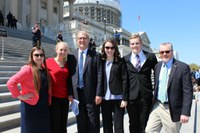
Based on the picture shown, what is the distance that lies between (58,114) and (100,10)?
338 feet

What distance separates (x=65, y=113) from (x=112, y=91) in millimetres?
929

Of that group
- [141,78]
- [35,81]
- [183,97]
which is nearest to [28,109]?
[35,81]

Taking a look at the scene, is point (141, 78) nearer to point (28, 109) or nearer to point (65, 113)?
point (65, 113)

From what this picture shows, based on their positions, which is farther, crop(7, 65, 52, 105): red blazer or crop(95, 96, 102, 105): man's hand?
crop(95, 96, 102, 105): man's hand

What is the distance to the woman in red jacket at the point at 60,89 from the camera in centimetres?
500

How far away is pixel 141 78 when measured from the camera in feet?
17.2

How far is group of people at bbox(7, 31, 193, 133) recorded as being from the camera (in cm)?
470

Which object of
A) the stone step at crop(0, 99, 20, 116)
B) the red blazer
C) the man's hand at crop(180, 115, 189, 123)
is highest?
the red blazer

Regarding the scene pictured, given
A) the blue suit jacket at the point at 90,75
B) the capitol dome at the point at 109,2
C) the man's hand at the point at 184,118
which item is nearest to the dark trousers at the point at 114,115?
the blue suit jacket at the point at 90,75

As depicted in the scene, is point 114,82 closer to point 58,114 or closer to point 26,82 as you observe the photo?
point 58,114

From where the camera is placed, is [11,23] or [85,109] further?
[11,23]

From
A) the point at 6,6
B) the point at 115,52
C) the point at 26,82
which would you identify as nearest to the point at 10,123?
the point at 26,82

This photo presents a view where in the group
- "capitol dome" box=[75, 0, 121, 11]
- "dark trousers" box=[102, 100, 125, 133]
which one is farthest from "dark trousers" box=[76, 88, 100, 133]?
"capitol dome" box=[75, 0, 121, 11]

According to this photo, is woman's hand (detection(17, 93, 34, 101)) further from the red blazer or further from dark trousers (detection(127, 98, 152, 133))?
dark trousers (detection(127, 98, 152, 133))
